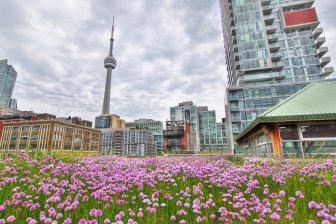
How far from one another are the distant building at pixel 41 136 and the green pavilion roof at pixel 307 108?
84.6m

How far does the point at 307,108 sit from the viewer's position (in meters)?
13.7

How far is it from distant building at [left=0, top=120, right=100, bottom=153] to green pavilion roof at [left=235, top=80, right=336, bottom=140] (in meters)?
84.6

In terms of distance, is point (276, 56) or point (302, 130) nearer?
point (302, 130)

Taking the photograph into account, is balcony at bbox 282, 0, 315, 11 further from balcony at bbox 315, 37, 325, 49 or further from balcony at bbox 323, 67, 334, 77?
balcony at bbox 323, 67, 334, 77

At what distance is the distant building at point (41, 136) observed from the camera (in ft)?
276

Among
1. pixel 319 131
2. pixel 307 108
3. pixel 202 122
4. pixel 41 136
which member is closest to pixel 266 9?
pixel 307 108

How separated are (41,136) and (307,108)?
314 ft

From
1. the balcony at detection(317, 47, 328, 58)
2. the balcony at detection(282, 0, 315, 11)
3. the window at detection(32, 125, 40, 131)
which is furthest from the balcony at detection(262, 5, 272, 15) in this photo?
the window at detection(32, 125, 40, 131)

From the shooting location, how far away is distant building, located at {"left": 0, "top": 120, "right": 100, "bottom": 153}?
84125mm

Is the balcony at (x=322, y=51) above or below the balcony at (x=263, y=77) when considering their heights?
above

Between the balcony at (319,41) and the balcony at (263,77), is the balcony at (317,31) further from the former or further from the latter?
the balcony at (263,77)

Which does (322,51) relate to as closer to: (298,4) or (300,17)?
(300,17)

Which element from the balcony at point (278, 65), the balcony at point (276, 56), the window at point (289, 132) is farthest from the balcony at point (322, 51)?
the window at point (289, 132)

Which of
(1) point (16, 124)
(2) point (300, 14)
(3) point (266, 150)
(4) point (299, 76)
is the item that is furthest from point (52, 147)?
(2) point (300, 14)
